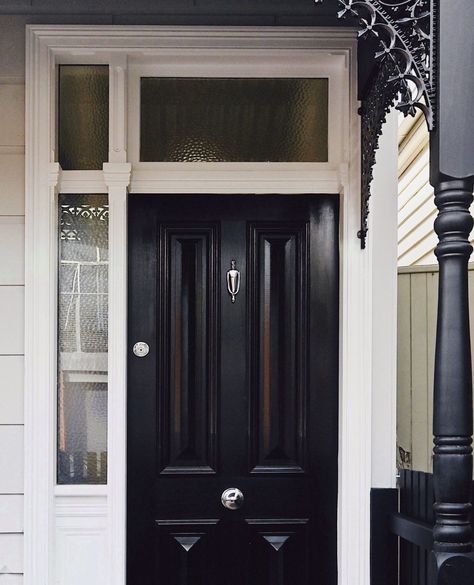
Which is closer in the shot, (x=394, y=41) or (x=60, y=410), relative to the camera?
(x=394, y=41)

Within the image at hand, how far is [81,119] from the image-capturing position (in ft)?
9.42

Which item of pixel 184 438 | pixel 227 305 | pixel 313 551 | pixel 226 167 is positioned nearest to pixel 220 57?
pixel 226 167

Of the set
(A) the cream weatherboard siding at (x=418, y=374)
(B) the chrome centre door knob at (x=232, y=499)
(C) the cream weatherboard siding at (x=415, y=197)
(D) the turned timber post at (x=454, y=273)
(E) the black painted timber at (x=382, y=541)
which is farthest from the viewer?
(C) the cream weatherboard siding at (x=415, y=197)

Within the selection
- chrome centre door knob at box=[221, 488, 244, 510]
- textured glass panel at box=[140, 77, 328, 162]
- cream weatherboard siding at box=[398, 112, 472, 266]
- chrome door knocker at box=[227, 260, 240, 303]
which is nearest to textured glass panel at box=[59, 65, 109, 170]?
textured glass panel at box=[140, 77, 328, 162]

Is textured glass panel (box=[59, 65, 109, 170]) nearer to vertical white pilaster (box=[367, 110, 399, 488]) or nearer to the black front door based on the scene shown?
the black front door

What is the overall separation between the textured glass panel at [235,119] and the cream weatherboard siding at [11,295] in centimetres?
50

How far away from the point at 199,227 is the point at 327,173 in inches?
21.7

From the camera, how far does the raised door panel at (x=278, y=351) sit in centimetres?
289

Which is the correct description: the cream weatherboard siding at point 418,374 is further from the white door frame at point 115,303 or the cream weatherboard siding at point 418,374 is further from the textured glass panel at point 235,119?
the textured glass panel at point 235,119

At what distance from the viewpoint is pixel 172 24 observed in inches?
110

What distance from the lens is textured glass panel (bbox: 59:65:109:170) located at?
9.40 ft

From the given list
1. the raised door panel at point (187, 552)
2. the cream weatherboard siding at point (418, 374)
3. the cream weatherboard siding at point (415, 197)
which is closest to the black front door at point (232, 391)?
the raised door panel at point (187, 552)

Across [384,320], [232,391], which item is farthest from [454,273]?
[232,391]

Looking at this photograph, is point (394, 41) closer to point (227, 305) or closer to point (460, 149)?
point (460, 149)
